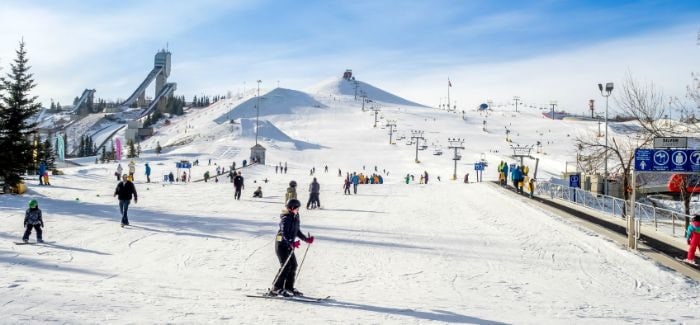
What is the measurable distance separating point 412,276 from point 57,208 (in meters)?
14.0

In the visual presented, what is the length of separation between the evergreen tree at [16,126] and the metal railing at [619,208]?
2337 centimetres

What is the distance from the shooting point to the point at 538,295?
8859 mm

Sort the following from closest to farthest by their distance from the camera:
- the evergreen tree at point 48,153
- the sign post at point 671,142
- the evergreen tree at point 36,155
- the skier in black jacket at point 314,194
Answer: the sign post at point 671,142 → the skier in black jacket at point 314,194 → the evergreen tree at point 36,155 → the evergreen tree at point 48,153

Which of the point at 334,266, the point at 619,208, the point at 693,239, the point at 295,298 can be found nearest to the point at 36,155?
the point at 334,266

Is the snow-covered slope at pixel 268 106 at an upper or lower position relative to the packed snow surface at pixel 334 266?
upper

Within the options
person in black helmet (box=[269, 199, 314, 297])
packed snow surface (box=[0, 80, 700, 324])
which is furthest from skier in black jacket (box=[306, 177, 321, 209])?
person in black helmet (box=[269, 199, 314, 297])

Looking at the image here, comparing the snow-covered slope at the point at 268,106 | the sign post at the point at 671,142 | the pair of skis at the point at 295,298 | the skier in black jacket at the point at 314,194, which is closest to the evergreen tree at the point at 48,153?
the skier in black jacket at the point at 314,194

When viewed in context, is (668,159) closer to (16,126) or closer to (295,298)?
(295,298)

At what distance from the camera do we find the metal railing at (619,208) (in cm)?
1565

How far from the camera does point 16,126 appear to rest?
1013 inches

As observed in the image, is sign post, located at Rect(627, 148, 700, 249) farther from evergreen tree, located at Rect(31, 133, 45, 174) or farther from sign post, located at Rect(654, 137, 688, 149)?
evergreen tree, located at Rect(31, 133, 45, 174)

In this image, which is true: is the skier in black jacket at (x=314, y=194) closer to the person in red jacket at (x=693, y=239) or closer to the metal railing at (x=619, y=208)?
the metal railing at (x=619, y=208)

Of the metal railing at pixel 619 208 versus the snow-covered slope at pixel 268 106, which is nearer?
the metal railing at pixel 619 208

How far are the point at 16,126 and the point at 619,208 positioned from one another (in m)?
26.1
